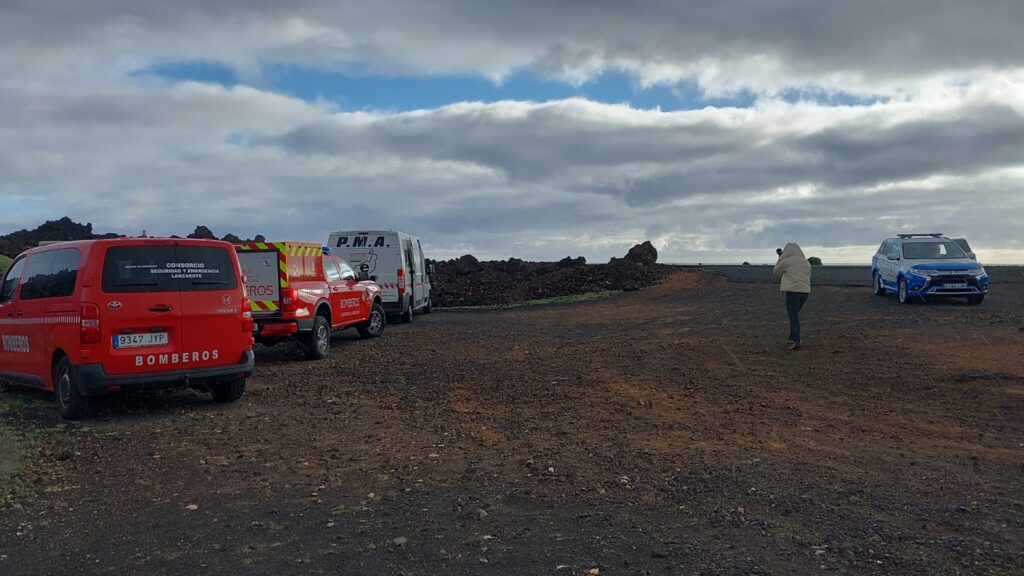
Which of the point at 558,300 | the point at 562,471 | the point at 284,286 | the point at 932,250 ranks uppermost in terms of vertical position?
the point at 932,250

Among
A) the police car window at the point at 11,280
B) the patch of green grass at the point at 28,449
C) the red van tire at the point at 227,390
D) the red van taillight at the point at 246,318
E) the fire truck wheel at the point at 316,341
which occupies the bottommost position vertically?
the patch of green grass at the point at 28,449

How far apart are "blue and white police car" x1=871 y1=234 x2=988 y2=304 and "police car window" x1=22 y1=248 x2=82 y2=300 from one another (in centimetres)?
1940

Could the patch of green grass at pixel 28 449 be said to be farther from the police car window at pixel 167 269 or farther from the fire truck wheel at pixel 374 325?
the fire truck wheel at pixel 374 325

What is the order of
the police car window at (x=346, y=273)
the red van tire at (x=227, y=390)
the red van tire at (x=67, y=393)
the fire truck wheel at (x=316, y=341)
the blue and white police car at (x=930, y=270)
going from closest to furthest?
the red van tire at (x=67, y=393)
the red van tire at (x=227, y=390)
the fire truck wheel at (x=316, y=341)
the police car window at (x=346, y=273)
the blue and white police car at (x=930, y=270)

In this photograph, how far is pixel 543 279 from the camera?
117ft

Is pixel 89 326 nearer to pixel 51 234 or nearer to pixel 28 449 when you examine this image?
pixel 28 449

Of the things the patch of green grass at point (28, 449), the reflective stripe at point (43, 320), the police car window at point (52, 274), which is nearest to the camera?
the patch of green grass at point (28, 449)

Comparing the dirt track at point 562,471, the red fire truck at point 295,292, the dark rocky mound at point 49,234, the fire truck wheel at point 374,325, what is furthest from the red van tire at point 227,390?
the dark rocky mound at point 49,234

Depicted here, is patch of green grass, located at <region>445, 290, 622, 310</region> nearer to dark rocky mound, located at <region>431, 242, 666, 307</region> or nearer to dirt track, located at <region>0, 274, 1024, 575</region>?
dark rocky mound, located at <region>431, 242, 666, 307</region>

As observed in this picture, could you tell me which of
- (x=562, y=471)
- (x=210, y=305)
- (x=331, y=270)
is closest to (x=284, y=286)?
(x=331, y=270)

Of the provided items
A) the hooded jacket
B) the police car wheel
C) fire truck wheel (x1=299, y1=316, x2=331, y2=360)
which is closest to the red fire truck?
fire truck wheel (x1=299, y1=316, x2=331, y2=360)

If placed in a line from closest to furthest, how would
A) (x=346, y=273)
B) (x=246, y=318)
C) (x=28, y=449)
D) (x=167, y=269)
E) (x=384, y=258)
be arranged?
(x=28, y=449) < (x=167, y=269) < (x=246, y=318) < (x=346, y=273) < (x=384, y=258)

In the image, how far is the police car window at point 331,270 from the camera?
51.5 feet

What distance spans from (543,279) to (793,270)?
71.8ft
